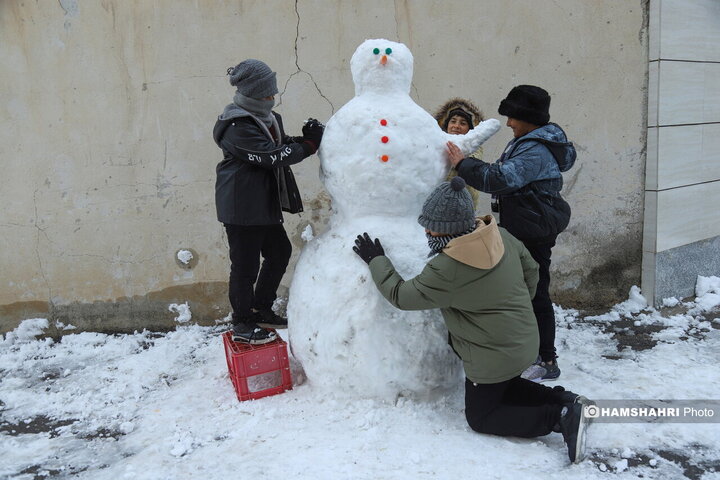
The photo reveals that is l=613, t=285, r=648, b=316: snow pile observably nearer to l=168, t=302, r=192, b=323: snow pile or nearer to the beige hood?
the beige hood

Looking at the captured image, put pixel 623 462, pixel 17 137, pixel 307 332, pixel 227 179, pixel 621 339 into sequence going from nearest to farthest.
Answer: pixel 623 462
pixel 307 332
pixel 227 179
pixel 621 339
pixel 17 137

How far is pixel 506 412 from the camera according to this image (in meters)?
2.51

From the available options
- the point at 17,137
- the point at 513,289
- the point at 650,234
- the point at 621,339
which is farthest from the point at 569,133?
the point at 17,137

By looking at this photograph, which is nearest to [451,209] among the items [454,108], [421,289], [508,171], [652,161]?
[421,289]

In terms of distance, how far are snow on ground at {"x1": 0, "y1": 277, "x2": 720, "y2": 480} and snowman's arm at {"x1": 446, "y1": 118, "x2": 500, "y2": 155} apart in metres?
1.28

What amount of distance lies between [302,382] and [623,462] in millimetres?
1620

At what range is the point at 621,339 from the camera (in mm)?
3861

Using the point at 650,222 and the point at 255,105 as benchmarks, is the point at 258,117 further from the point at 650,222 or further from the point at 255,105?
the point at 650,222

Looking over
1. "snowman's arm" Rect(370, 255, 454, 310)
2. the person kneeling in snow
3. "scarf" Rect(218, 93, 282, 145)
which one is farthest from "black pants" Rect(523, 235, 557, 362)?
"scarf" Rect(218, 93, 282, 145)

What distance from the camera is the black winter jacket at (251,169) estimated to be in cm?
293

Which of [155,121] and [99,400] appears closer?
[99,400]

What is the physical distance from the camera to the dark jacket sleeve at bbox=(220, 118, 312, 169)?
9.57ft

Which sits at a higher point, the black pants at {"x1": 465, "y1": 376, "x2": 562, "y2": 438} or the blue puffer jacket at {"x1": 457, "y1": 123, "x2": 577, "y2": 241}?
the blue puffer jacket at {"x1": 457, "y1": 123, "x2": 577, "y2": 241}

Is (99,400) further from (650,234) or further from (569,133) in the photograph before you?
(650,234)
